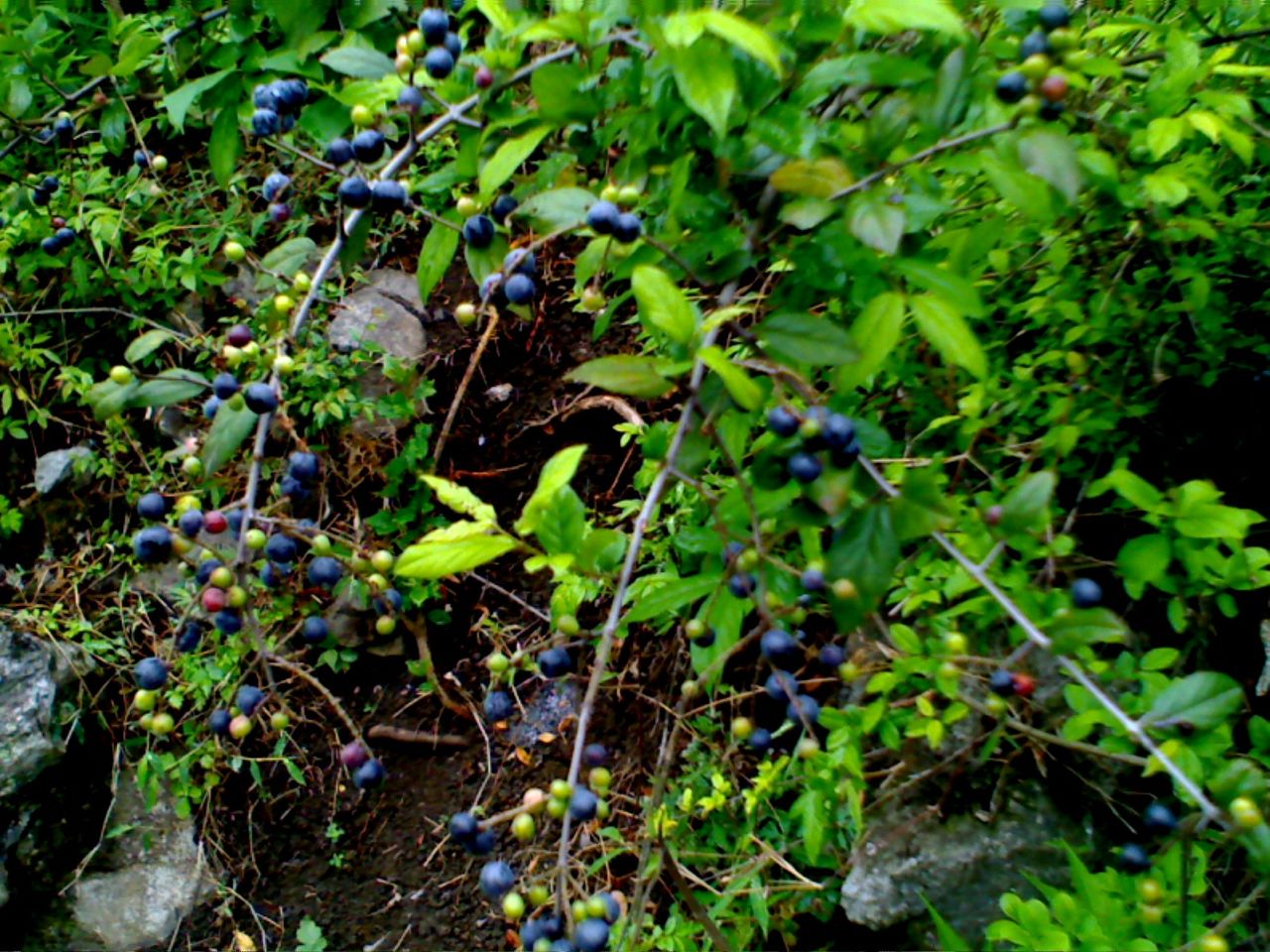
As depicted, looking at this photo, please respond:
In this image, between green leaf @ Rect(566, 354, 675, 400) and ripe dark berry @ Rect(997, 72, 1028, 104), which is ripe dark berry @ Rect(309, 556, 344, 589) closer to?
green leaf @ Rect(566, 354, 675, 400)

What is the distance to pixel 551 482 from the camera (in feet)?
3.18

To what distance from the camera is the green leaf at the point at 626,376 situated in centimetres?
99

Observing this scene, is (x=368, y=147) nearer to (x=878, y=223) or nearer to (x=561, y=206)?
(x=561, y=206)

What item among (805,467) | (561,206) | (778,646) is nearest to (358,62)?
(561,206)

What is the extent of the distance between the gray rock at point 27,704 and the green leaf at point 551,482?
Result: 1666 millimetres

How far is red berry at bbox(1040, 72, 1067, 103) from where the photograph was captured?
917 millimetres

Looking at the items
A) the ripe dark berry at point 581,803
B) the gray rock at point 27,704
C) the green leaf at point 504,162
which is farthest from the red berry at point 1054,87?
the gray rock at point 27,704

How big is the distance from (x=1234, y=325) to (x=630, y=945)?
1461mm

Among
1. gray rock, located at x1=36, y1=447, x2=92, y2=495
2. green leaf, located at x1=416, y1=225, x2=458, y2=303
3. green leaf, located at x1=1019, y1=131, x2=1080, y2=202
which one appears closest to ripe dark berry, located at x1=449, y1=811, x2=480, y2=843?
green leaf, located at x1=416, y1=225, x2=458, y2=303

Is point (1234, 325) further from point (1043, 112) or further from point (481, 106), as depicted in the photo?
point (481, 106)

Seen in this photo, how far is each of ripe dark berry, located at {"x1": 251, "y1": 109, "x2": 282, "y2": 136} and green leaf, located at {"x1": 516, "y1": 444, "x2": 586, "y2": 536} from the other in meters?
0.68

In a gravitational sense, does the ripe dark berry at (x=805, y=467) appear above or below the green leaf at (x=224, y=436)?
above

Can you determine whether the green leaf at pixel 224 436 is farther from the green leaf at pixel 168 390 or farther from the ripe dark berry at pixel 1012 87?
the ripe dark berry at pixel 1012 87

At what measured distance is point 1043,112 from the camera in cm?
96
